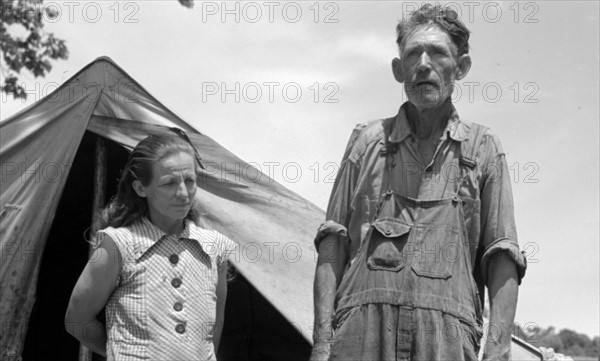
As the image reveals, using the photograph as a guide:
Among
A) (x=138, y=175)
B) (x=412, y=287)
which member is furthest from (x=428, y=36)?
(x=138, y=175)

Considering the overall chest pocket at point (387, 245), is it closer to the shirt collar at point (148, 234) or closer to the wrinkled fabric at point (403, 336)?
the wrinkled fabric at point (403, 336)

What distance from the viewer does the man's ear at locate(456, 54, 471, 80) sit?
3.47 meters

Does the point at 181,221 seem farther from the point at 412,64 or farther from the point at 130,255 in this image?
the point at 412,64

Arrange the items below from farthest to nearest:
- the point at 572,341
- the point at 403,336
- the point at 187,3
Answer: the point at 572,341 < the point at 187,3 < the point at 403,336

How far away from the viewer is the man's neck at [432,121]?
3453 millimetres

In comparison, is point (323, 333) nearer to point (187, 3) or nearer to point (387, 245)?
point (387, 245)

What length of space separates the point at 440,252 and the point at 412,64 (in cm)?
66

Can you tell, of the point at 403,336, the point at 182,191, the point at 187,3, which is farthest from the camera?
the point at 187,3

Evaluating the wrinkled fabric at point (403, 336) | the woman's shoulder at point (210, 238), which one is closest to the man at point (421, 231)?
the wrinkled fabric at point (403, 336)

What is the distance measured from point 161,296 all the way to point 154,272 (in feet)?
0.30

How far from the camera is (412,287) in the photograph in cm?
317

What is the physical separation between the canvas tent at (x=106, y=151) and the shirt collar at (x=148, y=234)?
8.37ft

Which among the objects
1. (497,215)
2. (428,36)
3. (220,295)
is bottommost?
(220,295)

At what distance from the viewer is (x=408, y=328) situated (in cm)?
313
